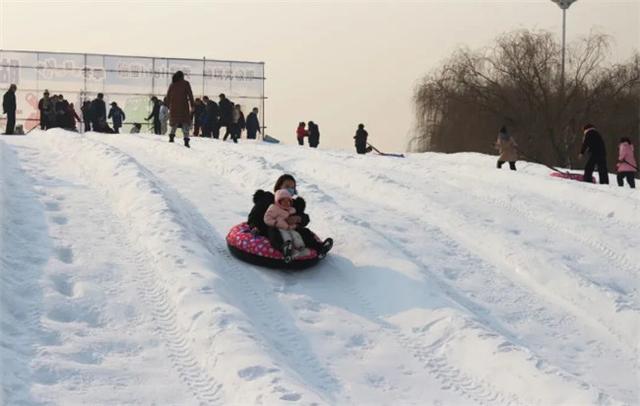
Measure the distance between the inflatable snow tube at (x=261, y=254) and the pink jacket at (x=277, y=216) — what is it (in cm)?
20

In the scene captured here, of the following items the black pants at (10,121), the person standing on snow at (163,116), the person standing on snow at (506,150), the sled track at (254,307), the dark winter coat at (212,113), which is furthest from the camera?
the dark winter coat at (212,113)

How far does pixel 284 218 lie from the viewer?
8.92 metres

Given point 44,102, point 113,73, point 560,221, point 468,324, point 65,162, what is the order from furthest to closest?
point 113,73, point 44,102, point 65,162, point 560,221, point 468,324

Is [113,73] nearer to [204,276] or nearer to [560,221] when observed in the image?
[560,221]

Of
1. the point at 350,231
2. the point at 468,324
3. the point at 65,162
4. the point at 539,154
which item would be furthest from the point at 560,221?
the point at 539,154

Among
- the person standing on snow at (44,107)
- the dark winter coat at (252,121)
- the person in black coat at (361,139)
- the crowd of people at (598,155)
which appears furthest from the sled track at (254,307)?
the dark winter coat at (252,121)

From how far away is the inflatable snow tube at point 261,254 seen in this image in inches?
344

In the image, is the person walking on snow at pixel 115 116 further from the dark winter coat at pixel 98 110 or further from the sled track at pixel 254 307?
the sled track at pixel 254 307

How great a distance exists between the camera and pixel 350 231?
33.6ft

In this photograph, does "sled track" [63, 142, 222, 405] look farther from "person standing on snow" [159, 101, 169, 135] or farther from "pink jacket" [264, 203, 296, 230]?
"person standing on snow" [159, 101, 169, 135]

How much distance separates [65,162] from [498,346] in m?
9.49

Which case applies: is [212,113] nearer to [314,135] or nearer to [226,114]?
[226,114]

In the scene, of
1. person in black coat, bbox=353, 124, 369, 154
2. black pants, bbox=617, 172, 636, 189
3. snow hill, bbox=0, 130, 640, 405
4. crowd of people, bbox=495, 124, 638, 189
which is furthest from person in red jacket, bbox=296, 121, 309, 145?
snow hill, bbox=0, 130, 640, 405

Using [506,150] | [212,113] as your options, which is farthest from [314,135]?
[506,150]
